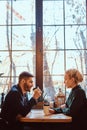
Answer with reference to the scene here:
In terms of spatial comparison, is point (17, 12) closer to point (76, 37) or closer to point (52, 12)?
Result: point (52, 12)

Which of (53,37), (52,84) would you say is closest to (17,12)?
(53,37)

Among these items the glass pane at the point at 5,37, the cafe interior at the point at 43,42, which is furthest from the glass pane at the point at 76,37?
the glass pane at the point at 5,37

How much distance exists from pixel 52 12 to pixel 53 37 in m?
0.36

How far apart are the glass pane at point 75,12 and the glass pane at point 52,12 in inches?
3.3

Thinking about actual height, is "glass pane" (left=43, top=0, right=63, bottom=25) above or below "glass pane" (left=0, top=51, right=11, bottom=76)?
above

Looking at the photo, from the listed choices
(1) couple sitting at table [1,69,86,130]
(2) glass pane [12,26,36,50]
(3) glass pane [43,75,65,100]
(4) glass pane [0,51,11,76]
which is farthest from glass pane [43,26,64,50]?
(1) couple sitting at table [1,69,86,130]

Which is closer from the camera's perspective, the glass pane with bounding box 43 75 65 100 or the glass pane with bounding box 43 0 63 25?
the glass pane with bounding box 43 75 65 100

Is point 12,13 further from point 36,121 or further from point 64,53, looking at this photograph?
point 36,121

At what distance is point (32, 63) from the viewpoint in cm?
368

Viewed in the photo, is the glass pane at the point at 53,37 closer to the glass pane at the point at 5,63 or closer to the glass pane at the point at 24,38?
the glass pane at the point at 24,38

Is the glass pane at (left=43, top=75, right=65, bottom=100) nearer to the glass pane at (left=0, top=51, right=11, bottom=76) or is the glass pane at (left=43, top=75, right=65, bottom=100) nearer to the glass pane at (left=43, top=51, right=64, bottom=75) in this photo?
the glass pane at (left=43, top=51, right=64, bottom=75)

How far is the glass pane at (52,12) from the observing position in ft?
12.3

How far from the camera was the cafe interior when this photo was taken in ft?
12.0

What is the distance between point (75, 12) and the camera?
12.3 feet
